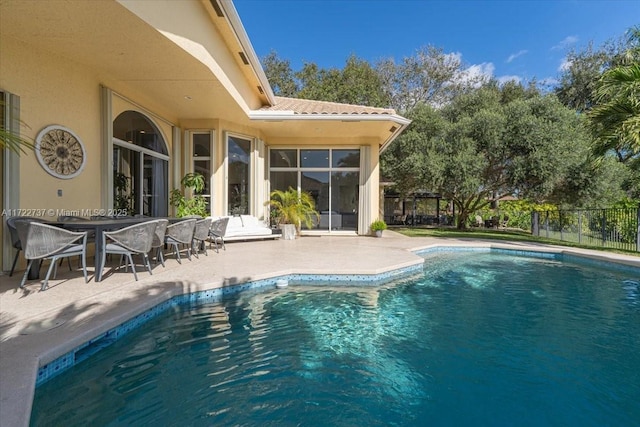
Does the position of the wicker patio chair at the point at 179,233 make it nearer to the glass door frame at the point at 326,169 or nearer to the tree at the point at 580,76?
the glass door frame at the point at 326,169

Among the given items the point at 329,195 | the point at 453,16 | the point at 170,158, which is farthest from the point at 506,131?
the point at 170,158

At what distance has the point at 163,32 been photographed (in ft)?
15.4

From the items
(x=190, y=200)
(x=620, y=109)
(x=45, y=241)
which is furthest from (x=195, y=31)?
(x=620, y=109)

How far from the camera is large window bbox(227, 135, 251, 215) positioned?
10.1 metres

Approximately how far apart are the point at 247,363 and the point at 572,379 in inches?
113

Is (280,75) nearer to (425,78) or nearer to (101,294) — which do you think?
(425,78)

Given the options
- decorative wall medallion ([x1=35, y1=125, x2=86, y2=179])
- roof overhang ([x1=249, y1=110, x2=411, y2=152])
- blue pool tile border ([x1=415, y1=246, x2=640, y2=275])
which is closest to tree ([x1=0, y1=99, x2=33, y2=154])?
decorative wall medallion ([x1=35, y1=125, x2=86, y2=179])

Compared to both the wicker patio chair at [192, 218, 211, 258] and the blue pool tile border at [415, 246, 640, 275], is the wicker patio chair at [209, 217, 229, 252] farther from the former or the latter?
the blue pool tile border at [415, 246, 640, 275]

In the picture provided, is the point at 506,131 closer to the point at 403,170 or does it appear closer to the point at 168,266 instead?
the point at 403,170

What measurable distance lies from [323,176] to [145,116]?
6208mm

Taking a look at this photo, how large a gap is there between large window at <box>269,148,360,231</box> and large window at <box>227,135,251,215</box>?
1.69 meters

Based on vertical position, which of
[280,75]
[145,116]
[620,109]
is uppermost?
[280,75]

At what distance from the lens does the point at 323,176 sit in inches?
482

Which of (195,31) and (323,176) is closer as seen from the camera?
(195,31)
